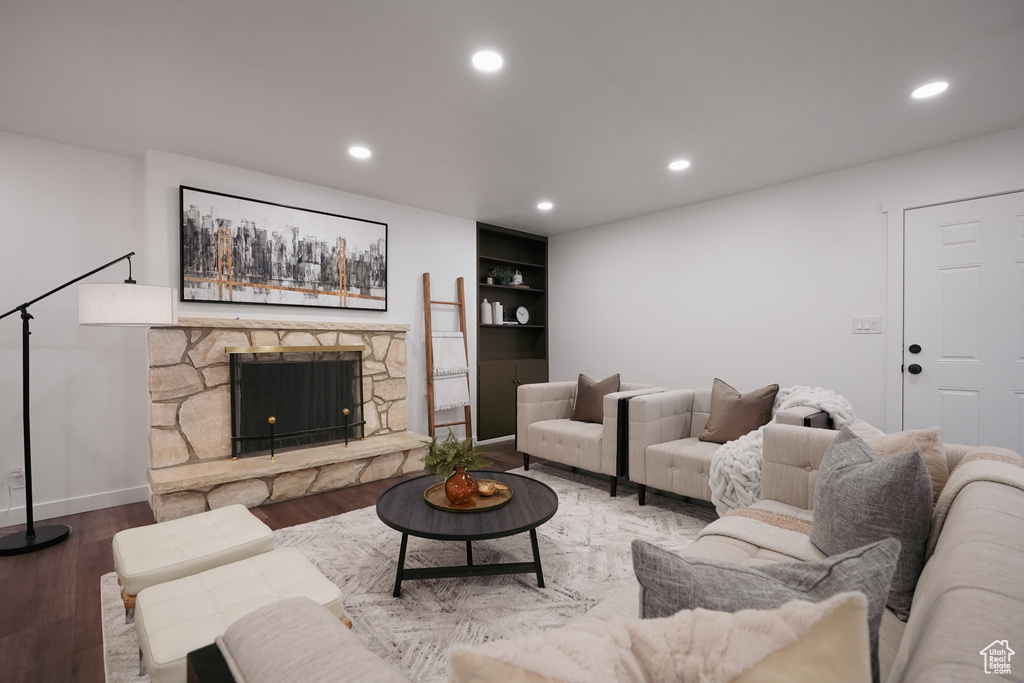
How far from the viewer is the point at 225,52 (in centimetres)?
216

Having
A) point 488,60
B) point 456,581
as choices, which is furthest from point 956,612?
point 488,60

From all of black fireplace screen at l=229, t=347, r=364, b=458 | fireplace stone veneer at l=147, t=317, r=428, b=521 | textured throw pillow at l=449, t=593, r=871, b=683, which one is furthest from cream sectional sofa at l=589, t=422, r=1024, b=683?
black fireplace screen at l=229, t=347, r=364, b=458

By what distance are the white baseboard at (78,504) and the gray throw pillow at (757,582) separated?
403 centimetres

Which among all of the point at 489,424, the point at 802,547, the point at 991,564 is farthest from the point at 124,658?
the point at 489,424

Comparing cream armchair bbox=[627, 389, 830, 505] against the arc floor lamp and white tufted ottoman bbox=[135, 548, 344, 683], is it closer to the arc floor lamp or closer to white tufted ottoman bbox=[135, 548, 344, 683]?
white tufted ottoman bbox=[135, 548, 344, 683]

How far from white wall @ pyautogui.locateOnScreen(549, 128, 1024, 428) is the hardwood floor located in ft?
10.1

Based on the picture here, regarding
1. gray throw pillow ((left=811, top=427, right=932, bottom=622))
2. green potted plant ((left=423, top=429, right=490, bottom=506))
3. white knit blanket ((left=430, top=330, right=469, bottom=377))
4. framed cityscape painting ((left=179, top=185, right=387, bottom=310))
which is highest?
framed cityscape painting ((left=179, top=185, right=387, bottom=310))

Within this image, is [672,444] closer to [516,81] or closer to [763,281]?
[763,281]

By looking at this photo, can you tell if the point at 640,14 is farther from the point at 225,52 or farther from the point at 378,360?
the point at 378,360

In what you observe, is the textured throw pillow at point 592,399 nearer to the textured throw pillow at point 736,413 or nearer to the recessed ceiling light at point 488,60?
the textured throw pillow at point 736,413

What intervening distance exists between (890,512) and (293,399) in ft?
12.4

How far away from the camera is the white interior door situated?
2995 mm

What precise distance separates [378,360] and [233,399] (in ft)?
3.91

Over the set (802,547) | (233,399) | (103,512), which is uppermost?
(233,399)
